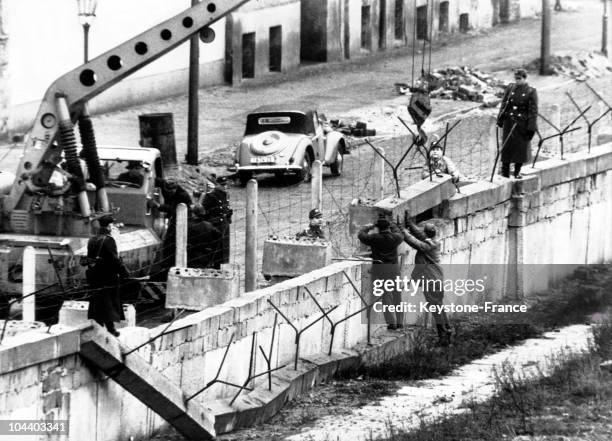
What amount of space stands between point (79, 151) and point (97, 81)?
1.34m

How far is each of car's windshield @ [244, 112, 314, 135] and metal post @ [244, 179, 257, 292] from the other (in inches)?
467

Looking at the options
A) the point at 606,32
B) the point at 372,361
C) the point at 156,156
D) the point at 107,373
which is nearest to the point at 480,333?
the point at 372,361

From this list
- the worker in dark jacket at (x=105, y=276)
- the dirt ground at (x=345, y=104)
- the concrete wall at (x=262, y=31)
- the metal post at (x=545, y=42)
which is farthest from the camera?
the metal post at (x=545, y=42)

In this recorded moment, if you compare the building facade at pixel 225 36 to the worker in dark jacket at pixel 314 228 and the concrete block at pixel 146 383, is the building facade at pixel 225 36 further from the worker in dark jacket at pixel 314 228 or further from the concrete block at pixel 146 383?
the concrete block at pixel 146 383

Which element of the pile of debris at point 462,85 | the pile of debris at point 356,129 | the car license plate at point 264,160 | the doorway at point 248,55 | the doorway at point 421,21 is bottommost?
the car license plate at point 264,160

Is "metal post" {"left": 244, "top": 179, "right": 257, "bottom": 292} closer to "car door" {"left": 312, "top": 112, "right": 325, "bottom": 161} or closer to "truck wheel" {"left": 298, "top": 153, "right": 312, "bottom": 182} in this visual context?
"truck wheel" {"left": 298, "top": 153, "right": 312, "bottom": 182}

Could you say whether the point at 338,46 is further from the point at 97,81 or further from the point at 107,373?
the point at 107,373

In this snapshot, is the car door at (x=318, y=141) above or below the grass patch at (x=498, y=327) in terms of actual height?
above

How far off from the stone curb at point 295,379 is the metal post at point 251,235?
101 cm

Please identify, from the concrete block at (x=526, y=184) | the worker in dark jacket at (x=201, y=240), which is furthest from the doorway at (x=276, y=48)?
the worker in dark jacket at (x=201, y=240)

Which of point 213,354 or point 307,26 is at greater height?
point 307,26

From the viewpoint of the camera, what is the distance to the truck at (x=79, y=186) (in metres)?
21.2

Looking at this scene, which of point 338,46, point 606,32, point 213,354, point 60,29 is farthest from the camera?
point 606,32

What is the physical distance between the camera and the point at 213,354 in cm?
1838
